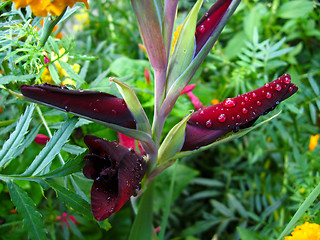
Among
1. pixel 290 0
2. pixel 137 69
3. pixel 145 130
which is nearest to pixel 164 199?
pixel 137 69

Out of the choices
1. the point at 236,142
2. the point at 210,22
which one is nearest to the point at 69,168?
the point at 210,22

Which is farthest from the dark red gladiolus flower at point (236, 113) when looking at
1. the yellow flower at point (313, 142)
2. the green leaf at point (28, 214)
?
the yellow flower at point (313, 142)

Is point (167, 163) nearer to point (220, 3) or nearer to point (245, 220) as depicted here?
point (220, 3)

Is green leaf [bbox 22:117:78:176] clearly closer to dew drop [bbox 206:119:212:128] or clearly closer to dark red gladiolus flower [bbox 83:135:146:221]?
dark red gladiolus flower [bbox 83:135:146:221]

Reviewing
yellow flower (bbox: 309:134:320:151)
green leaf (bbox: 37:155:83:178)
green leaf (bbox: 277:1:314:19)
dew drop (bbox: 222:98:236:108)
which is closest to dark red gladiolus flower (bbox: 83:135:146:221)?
green leaf (bbox: 37:155:83:178)

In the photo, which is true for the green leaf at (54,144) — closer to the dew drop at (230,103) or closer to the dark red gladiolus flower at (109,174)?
the dark red gladiolus flower at (109,174)

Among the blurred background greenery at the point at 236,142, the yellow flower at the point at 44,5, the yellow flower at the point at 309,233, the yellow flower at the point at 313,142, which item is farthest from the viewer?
the yellow flower at the point at 313,142

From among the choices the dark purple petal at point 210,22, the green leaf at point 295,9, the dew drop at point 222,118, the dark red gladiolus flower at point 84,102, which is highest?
the dark purple petal at point 210,22
